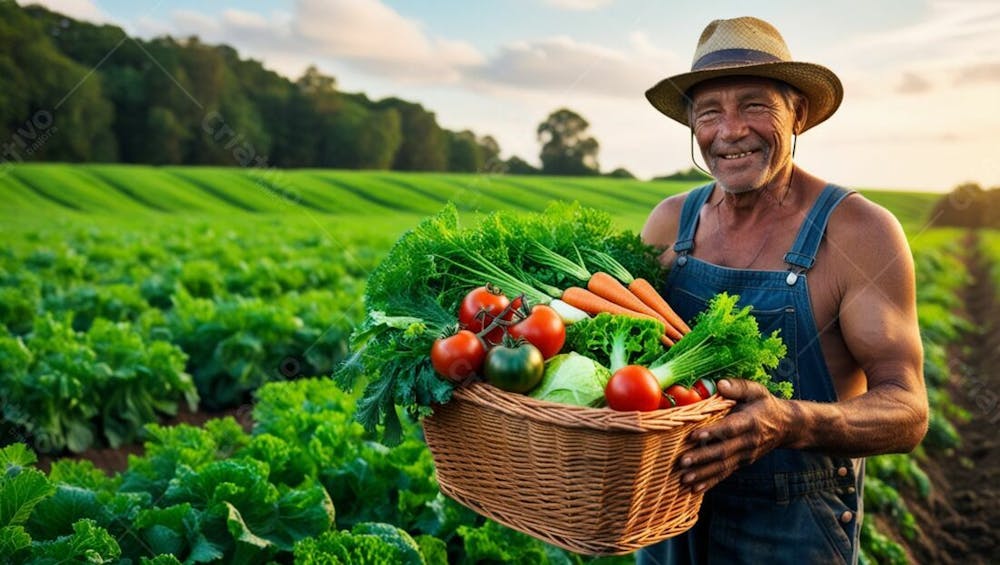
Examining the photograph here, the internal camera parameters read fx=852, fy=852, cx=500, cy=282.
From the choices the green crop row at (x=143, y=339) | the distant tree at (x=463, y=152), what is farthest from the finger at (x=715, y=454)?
the distant tree at (x=463, y=152)

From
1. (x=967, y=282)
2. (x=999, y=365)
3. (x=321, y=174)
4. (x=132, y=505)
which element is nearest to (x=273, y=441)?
(x=132, y=505)

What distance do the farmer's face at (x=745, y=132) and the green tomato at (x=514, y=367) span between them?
3.58 feet

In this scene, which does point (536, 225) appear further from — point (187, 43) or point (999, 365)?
point (187, 43)

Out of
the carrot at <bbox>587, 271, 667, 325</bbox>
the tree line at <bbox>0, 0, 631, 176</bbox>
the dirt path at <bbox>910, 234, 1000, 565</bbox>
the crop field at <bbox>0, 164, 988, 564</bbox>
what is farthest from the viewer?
the tree line at <bbox>0, 0, 631, 176</bbox>

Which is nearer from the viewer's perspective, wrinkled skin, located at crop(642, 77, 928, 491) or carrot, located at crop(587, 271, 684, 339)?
wrinkled skin, located at crop(642, 77, 928, 491)

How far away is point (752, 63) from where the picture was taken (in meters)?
2.79

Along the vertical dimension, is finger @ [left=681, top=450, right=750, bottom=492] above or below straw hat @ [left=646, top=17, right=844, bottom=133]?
below

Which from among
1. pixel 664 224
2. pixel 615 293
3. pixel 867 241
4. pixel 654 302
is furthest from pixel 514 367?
pixel 664 224

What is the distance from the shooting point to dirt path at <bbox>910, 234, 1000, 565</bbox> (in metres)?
A: 6.66

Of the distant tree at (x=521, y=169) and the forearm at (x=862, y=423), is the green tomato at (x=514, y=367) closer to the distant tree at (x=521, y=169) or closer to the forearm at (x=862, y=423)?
the forearm at (x=862, y=423)

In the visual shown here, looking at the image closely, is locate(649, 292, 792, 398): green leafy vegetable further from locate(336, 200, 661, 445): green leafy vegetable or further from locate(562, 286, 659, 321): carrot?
locate(336, 200, 661, 445): green leafy vegetable

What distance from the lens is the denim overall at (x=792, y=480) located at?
2.85 m

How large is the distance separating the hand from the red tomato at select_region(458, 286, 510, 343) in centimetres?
63

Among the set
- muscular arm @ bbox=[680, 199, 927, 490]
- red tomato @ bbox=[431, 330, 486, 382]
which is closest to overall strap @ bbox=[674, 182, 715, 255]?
muscular arm @ bbox=[680, 199, 927, 490]
